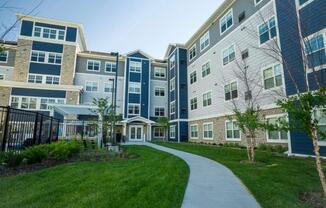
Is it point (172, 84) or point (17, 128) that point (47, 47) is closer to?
point (172, 84)

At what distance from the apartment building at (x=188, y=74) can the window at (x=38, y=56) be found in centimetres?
12

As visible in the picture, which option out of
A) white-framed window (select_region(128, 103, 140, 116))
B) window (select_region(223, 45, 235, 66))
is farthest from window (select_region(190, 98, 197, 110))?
white-framed window (select_region(128, 103, 140, 116))

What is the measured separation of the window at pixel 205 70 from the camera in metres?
21.6

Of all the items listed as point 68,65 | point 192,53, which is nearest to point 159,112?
point 192,53

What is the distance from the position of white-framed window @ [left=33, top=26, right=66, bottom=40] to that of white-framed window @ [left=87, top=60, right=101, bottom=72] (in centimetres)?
504

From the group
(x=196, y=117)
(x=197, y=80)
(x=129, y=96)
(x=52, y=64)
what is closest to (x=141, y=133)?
(x=129, y=96)

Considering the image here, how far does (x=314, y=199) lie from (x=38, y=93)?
93.6ft

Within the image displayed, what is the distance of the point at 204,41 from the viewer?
23.0 m

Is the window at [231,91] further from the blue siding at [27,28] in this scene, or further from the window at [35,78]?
the blue siding at [27,28]

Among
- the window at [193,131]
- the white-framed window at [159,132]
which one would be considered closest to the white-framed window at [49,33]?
the white-framed window at [159,132]

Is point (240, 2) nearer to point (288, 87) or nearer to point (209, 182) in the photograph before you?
point (288, 87)

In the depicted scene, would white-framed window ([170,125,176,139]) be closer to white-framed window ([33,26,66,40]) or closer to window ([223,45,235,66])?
window ([223,45,235,66])

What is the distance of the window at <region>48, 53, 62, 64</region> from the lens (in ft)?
87.5

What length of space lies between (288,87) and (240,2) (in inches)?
390
